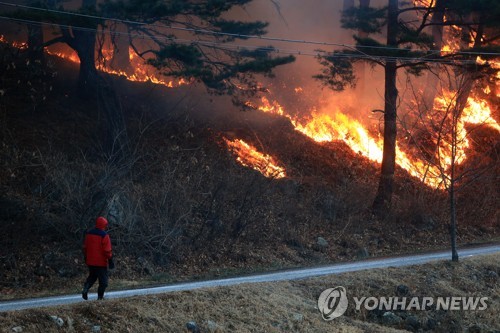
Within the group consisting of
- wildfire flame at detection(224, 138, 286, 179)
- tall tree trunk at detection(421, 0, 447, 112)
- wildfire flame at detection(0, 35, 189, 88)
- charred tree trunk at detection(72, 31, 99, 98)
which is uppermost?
tall tree trunk at detection(421, 0, 447, 112)

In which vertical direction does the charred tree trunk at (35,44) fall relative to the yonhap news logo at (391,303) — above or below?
above

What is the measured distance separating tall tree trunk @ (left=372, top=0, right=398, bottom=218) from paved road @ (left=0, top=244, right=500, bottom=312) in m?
4.40

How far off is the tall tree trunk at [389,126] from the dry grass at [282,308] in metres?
7.99

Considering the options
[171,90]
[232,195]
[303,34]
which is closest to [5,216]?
[232,195]

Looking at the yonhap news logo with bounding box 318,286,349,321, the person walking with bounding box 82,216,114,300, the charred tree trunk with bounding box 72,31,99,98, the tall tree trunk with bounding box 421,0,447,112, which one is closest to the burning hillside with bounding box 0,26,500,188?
the tall tree trunk with bounding box 421,0,447,112

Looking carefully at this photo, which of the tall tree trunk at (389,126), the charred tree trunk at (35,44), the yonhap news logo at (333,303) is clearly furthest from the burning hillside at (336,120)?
the yonhap news logo at (333,303)

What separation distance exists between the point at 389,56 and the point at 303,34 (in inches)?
720

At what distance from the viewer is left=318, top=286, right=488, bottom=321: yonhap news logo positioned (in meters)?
14.8

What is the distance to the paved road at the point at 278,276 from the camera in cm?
1348

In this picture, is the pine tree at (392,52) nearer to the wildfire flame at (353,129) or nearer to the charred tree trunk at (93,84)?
the wildfire flame at (353,129)

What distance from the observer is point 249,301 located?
13562 mm

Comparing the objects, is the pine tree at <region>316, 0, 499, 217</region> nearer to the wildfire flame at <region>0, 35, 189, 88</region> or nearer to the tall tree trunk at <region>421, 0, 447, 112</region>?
the tall tree trunk at <region>421, 0, 447, 112</region>

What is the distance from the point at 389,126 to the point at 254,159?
5523 millimetres

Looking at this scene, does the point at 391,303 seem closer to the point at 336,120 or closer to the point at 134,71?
the point at 336,120
